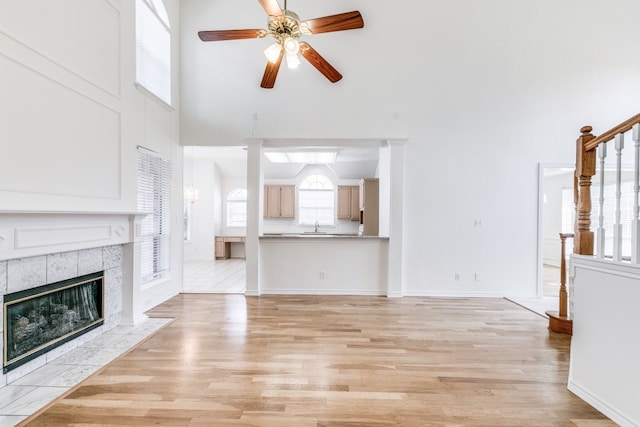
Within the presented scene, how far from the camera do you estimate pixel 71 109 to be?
271 cm

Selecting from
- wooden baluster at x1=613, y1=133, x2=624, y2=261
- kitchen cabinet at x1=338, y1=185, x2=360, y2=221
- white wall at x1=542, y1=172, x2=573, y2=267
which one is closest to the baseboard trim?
wooden baluster at x1=613, y1=133, x2=624, y2=261

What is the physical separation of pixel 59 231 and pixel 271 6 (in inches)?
105

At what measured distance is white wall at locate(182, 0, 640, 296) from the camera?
4.53 metres

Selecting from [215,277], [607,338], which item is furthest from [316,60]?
[215,277]

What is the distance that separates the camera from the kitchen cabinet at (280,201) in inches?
335

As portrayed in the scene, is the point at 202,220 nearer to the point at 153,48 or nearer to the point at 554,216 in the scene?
the point at 153,48

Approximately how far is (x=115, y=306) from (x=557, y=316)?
5.06 metres

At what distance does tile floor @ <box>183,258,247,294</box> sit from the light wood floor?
1.24 meters

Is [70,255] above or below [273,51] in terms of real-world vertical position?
below

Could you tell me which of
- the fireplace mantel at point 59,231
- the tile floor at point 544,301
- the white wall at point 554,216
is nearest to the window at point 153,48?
the fireplace mantel at point 59,231

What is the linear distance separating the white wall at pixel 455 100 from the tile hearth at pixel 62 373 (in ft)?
9.97

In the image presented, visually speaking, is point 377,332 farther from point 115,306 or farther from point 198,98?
point 198,98

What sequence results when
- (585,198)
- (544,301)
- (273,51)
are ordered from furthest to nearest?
(544,301)
(273,51)
(585,198)

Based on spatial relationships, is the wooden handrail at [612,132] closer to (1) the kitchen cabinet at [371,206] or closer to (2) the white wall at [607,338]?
(2) the white wall at [607,338]
